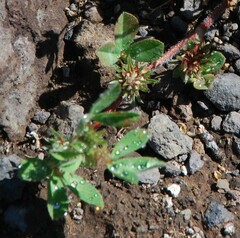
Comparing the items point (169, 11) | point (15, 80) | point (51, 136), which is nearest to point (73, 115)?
point (51, 136)

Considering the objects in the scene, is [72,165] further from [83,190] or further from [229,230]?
[229,230]

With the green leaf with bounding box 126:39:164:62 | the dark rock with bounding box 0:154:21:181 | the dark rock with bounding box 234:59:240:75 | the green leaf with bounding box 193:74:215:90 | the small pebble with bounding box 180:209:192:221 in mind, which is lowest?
the small pebble with bounding box 180:209:192:221

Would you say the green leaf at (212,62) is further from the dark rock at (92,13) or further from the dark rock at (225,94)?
the dark rock at (92,13)

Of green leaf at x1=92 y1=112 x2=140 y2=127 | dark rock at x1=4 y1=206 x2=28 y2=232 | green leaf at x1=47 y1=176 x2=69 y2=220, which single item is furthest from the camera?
dark rock at x1=4 y1=206 x2=28 y2=232

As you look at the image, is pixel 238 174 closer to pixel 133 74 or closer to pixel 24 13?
pixel 133 74

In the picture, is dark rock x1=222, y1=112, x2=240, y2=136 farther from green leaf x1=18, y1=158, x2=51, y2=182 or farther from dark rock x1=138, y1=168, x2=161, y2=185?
green leaf x1=18, y1=158, x2=51, y2=182

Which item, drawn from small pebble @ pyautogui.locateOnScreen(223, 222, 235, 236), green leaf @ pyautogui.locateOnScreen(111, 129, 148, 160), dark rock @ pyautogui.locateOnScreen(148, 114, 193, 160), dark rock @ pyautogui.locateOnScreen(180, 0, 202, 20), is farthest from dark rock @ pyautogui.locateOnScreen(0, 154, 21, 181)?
dark rock @ pyautogui.locateOnScreen(180, 0, 202, 20)

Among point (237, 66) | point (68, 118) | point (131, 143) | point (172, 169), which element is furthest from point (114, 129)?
point (237, 66)

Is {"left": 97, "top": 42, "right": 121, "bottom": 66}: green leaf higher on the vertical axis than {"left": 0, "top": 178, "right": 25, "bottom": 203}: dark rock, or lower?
higher
